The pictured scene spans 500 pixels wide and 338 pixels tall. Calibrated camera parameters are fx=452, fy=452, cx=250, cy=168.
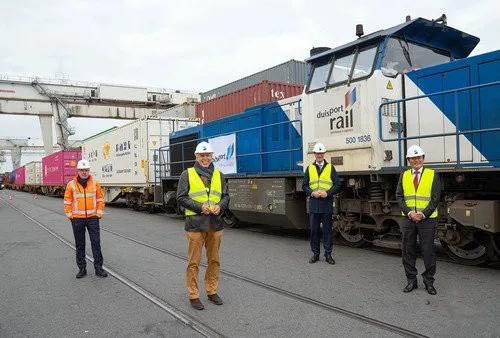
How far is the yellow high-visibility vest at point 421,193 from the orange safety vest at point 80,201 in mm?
4558

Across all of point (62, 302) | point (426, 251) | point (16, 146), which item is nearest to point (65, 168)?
point (62, 302)

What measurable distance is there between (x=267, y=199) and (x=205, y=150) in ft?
16.5

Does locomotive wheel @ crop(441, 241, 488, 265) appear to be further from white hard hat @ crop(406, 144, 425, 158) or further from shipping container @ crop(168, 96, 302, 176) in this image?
shipping container @ crop(168, 96, 302, 176)

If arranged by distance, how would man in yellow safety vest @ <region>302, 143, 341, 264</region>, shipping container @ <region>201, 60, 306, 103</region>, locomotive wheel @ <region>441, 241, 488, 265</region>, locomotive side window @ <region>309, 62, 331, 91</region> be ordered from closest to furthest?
locomotive wheel @ <region>441, 241, 488, 265</region>
man in yellow safety vest @ <region>302, 143, 341, 264</region>
locomotive side window @ <region>309, 62, 331, 91</region>
shipping container @ <region>201, 60, 306, 103</region>

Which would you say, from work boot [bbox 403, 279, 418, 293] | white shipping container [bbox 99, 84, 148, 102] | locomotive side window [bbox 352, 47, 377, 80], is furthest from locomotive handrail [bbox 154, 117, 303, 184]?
white shipping container [bbox 99, 84, 148, 102]

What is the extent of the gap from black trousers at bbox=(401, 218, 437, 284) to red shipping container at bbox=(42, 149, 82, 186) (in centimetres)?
2913

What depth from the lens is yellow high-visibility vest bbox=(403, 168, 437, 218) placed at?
219 inches

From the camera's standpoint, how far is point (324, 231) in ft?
24.4

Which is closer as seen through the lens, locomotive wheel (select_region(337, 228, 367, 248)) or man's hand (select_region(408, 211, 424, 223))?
man's hand (select_region(408, 211, 424, 223))

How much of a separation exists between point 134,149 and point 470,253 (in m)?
14.3

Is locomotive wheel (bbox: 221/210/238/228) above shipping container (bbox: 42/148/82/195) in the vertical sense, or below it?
below

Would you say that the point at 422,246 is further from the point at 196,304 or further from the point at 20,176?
the point at 20,176

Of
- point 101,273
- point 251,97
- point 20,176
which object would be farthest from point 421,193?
point 20,176

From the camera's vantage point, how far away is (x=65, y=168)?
32.2m
